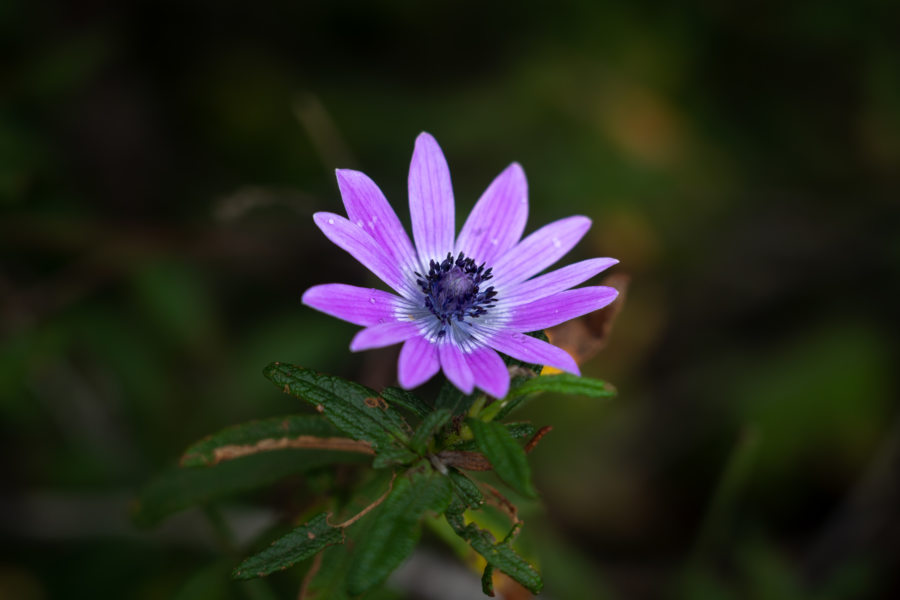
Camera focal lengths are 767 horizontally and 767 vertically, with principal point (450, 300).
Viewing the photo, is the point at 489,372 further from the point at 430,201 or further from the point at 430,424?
the point at 430,201

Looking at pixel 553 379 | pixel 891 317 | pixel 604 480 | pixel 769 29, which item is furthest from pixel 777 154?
pixel 553 379

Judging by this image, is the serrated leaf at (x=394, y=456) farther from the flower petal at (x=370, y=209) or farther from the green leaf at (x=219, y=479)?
the flower petal at (x=370, y=209)

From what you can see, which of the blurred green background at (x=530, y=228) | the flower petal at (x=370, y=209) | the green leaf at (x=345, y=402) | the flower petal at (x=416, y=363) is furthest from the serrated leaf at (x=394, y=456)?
the blurred green background at (x=530, y=228)

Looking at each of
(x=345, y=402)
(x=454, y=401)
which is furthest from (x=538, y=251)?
(x=345, y=402)

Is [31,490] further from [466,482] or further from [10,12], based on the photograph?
[466,482]

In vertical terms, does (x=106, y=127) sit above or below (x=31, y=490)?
above
